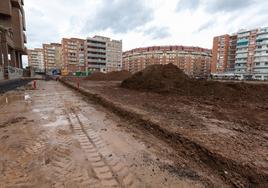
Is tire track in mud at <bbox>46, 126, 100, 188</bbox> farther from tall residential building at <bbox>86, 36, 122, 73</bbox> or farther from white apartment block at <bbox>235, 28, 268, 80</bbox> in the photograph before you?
tall residential building at <bbox>86, 36, 122, 73</bbox>

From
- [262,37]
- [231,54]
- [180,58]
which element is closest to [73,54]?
[180,58]

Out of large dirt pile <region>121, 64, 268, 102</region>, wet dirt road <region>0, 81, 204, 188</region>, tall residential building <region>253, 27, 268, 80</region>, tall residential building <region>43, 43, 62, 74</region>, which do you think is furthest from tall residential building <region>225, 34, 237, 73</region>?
tall residential building <region>43, 43, 62, 74</region>

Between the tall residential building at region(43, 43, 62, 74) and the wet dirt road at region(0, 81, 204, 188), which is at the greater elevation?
the tall residential building at region(43, 43, 62, 74)

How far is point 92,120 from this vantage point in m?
5.67

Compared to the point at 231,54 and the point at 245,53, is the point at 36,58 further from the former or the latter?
the point at 245,53

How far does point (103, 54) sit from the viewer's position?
91562mm

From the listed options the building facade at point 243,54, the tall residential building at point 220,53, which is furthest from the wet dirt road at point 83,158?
the tall residential building at point 220,53

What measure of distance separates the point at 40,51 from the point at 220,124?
172m

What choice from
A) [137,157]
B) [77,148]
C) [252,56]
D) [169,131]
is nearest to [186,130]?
[169,131]

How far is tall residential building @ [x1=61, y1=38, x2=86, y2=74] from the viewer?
277ft

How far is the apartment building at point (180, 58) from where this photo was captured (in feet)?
363

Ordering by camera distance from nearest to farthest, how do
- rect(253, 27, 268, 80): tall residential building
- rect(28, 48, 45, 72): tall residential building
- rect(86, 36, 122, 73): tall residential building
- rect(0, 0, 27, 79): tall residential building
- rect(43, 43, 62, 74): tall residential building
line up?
1. rect(0, 0, 27, 79): tall residential building
2. rect(253, 27, 268, 80): tall residential building
3. rect(86, 36, 122, 73): tall residential building
4. rect(43, 43, 62, 74): tall residential building
5. rect(28, 48, 45, 72): tall residential building

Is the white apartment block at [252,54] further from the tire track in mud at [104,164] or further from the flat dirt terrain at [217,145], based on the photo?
the tire track in mud at [104,164]

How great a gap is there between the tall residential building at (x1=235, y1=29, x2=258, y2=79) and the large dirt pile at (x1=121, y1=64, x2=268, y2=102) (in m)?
56.4
